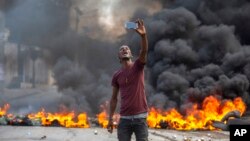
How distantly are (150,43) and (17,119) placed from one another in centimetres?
1028

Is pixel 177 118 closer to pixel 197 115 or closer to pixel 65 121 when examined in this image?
pixel 197 115

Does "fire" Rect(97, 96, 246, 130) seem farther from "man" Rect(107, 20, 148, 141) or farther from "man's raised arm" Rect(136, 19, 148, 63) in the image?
"man's raised arm" Rect(136, 19, 148, 63)

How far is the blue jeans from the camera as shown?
6.00 m

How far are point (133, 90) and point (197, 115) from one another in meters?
13.0

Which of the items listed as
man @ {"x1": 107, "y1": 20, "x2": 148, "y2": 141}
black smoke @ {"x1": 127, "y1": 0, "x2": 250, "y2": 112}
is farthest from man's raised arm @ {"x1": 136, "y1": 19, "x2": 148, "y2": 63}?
black smoke @ {"x1": 127, "y1": 0, "x2": 250, "y2": 112}

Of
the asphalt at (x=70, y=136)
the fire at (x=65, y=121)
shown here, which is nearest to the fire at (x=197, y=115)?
the fire at (x=65, y=121)

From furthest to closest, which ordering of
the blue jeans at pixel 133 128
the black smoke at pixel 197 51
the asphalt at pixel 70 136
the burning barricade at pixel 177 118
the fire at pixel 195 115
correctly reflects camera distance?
1. the black smoke at pixel 197 51
2. the fire at pixel 195 115
3. the burning barricade at pixel 177 118
4. the asphalt at pixel 70 136
5. the blue jeans at pixel 133 128

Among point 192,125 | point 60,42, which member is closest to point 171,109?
point 192,125

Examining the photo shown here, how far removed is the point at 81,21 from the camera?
26.7 meters

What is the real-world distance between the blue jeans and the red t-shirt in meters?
0.11

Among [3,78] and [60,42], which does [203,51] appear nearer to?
[60,42]

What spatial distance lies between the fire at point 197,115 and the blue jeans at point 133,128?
11.0 m

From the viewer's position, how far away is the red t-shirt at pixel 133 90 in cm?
602

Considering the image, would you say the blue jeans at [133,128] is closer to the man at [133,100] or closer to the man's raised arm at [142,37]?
the man at [133,100]
